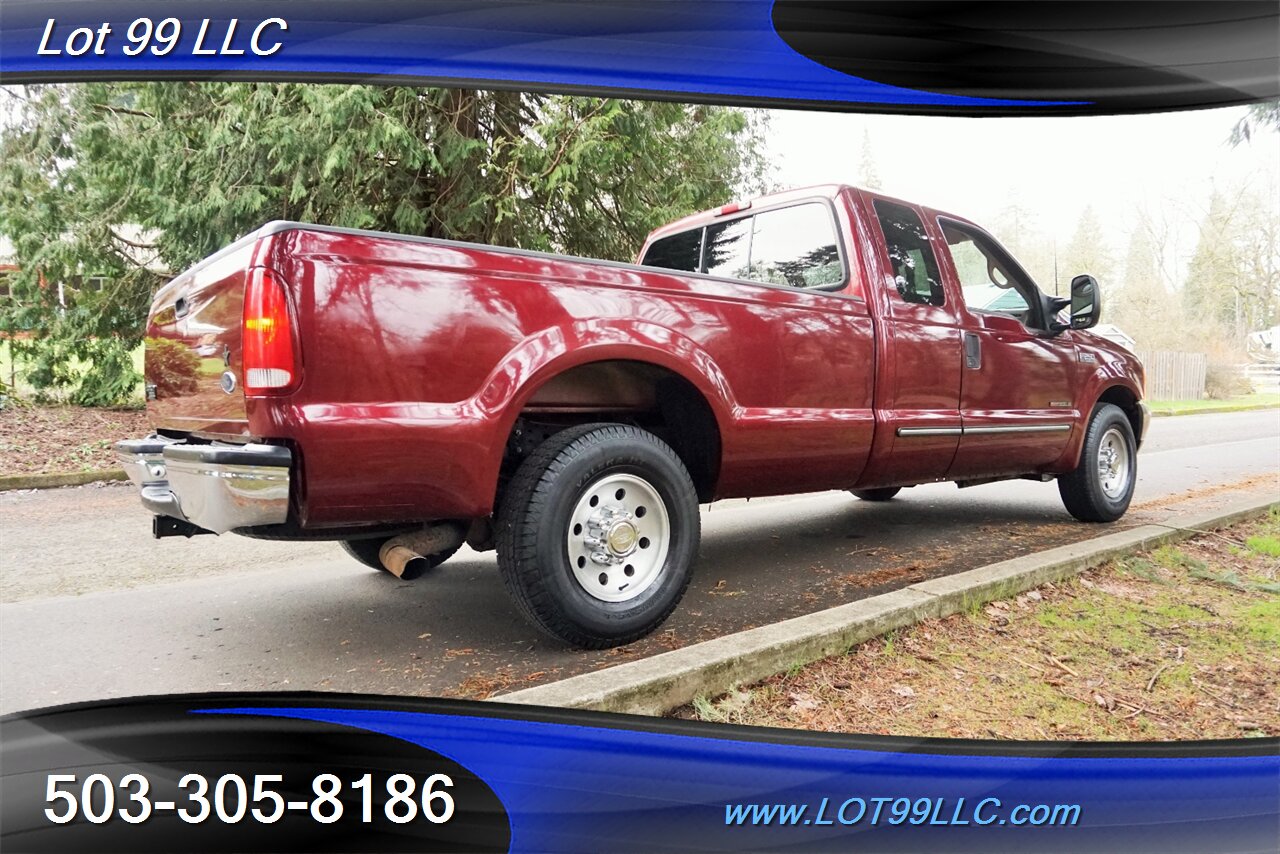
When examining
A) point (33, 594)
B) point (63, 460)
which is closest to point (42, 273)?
point (63, 460)

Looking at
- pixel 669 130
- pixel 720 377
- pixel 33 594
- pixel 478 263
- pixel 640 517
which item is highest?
pixel 669 130

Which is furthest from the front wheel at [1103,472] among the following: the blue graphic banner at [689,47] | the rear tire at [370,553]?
the rear tire at [370,553]

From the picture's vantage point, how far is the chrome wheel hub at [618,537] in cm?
258

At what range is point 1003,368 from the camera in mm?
4188

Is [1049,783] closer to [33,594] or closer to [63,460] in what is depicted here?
[33,594]

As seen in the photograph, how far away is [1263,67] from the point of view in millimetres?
2129

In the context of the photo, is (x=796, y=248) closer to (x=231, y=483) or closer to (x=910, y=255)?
(x=910, y=255)

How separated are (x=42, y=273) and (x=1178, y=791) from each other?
34.1ft

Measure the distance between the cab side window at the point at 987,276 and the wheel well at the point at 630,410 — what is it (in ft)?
6.49

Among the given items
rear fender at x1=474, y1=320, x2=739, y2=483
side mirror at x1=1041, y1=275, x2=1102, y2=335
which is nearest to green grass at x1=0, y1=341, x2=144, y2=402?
rear fender at x1=474, y1=320, x2=739, y2=483

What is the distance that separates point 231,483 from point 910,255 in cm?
334

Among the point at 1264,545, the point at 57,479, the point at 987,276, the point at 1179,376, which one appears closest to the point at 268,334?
the point at 987,276

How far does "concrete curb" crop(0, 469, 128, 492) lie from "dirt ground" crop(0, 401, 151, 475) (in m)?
0.08

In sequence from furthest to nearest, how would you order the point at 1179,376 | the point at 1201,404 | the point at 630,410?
the point at 1201,404, the point at 1179,376, the point at 630,410
